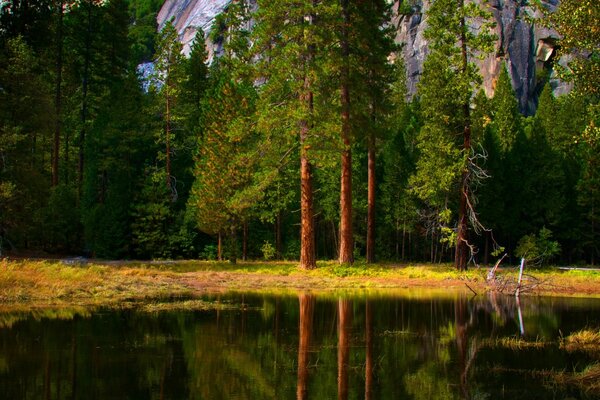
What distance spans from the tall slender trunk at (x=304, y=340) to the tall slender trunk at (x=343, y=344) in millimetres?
453

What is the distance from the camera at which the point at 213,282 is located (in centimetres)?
2348

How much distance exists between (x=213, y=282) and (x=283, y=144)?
8921 millimetres

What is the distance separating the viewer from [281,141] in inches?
1170

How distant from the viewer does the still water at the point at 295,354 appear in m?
7.61

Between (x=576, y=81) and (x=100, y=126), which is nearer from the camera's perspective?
(x=576, y=81)

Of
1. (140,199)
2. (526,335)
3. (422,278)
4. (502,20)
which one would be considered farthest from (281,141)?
(502,20)

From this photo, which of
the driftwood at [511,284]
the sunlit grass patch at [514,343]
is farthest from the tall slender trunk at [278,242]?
the sunlit grass patch at [514,343]

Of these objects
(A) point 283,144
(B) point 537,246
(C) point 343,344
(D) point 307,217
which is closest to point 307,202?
(D) point 307,217

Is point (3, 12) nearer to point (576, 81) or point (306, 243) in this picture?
point (306, 243)

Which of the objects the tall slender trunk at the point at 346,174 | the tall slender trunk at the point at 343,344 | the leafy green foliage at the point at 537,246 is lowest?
the tall slender trunk at the point at 343,344

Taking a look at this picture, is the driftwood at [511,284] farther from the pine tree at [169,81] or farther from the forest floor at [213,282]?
the pine tree at [169,81]

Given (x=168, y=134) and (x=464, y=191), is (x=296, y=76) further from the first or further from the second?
(x=168, y=134)

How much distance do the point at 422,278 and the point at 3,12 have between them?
29776 mm

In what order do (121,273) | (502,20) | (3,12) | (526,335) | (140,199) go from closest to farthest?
(526,335)
(121,273)
(3,12)
(140,199)
(502,20)
